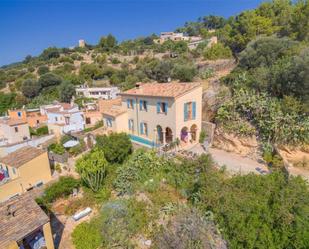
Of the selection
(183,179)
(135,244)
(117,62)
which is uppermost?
(117,62)

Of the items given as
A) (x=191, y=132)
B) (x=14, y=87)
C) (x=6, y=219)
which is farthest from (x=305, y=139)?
(x=14, y=87)

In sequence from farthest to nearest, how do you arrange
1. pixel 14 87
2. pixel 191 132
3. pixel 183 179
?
pixel 14 87
pixel 191 132
pixel 183 179

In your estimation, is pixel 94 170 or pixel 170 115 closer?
pixel 94 170

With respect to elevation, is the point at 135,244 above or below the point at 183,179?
below

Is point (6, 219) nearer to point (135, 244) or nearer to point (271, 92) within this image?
point (135, 244)

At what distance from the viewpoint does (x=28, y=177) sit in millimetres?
23531

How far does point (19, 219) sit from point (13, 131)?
27.9 metres

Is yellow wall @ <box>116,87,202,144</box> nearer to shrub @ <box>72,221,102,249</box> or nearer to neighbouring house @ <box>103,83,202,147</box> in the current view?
neighbouring house @ <box>103,83,202,147</box>

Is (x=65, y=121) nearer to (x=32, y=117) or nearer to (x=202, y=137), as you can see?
(x=32, y=117)

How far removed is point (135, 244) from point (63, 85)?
5542 cm

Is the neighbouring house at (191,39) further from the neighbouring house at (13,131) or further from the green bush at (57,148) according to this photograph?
the neighbouring house at (13,131)

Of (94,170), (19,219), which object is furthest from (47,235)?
(94,170)

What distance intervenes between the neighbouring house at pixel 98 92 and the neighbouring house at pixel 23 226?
42.1 metres

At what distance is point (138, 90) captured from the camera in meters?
25.8
